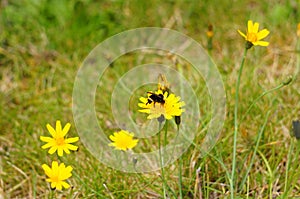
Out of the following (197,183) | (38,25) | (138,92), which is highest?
(38,25)

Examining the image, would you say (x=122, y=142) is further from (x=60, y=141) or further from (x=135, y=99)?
(x=135, y=99)

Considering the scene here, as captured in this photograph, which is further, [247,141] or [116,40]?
[116,40]

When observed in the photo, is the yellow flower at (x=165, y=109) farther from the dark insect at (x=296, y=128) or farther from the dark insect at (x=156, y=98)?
the dark insect at (x=296, y=128)

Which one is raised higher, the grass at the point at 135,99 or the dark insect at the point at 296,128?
the grass at the point at 135,99

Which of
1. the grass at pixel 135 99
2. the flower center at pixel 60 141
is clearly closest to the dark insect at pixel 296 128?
the grass at pixel 135 99

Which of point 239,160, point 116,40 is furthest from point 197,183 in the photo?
point 116,40

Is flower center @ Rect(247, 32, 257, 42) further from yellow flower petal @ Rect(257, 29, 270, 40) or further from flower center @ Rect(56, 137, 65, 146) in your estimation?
flower center @ Rect(56, 137, 65, 146)

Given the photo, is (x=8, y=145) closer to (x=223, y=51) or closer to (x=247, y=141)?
(x=247, y=141)

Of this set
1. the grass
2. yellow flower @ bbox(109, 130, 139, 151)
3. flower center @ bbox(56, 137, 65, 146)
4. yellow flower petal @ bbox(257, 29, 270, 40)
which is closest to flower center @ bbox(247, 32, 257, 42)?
yellow flower petal @ bbox(257, 29, 270, 40)

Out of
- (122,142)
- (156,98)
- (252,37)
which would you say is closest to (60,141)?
(122,142)
